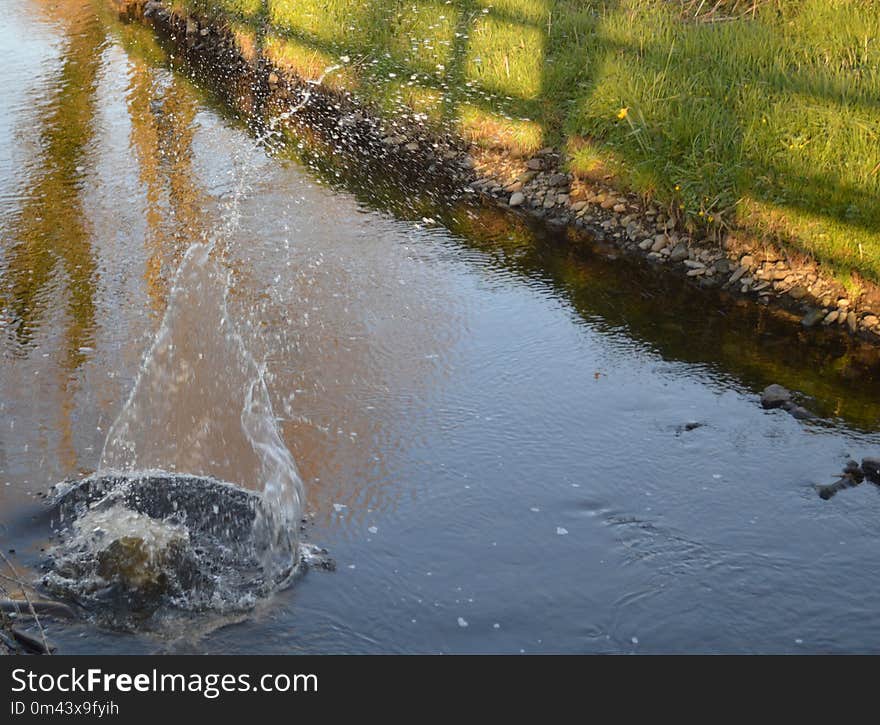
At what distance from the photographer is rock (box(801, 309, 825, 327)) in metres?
7.12

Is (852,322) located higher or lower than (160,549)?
higher

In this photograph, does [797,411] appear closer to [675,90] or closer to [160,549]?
[675,90]

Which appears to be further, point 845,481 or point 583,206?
point 583,206

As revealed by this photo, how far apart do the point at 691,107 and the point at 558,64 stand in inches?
63.9

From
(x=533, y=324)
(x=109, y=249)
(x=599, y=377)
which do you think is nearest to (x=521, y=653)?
(x=599, y=377)

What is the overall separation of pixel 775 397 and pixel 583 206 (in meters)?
2.90

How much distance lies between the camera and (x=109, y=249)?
8.10m

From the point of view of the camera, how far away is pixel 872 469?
18.2 ft

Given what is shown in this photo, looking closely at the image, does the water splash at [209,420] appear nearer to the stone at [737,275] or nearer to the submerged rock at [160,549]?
the submerged rock at [160,549]

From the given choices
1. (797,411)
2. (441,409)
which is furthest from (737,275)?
(441,409)

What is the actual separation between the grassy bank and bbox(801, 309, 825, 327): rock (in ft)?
1.00

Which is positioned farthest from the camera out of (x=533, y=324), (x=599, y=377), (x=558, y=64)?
(x=558, y=64)

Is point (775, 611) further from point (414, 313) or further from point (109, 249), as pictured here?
point (109, 249)
